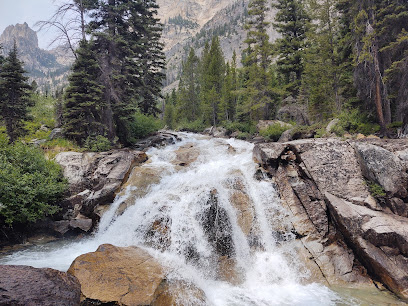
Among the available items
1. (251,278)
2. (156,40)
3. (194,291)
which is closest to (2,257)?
(194,291)

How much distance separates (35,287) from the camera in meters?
4.13

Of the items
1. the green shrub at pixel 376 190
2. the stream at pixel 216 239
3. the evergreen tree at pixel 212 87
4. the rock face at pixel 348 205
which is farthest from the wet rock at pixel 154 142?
the evergreen tree at pixel 212 87

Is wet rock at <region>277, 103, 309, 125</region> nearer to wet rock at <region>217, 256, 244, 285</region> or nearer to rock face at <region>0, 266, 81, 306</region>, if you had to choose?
wet rock at <region>217, 256, 244, 285</region>

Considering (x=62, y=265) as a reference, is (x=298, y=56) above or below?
above

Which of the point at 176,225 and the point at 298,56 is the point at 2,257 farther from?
the point at 298,56

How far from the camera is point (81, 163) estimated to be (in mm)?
12914

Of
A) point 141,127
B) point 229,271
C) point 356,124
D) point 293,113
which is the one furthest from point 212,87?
point 229,271

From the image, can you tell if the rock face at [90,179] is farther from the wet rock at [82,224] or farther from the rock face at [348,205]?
the rock face at [348,205]

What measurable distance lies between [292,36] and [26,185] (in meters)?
29.3

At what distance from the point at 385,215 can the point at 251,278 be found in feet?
16.6

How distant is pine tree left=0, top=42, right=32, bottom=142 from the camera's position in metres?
17.2

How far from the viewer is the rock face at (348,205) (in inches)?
281

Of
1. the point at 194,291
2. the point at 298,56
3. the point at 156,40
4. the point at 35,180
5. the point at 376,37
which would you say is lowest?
the point at 194,291

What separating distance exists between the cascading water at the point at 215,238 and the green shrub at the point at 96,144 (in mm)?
4930
